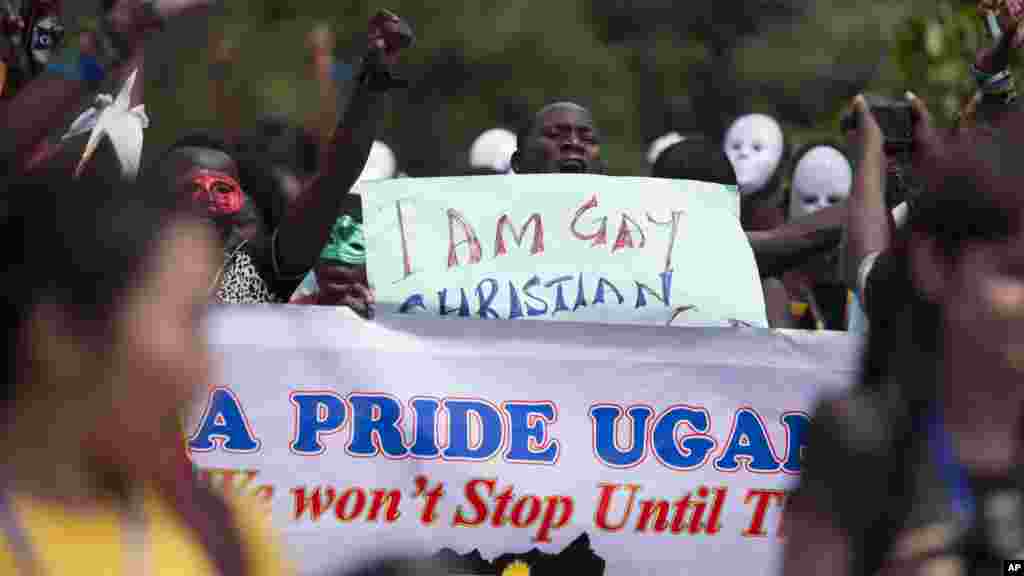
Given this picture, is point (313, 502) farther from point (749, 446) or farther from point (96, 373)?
point (96, 373)

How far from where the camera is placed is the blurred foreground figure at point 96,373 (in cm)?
214

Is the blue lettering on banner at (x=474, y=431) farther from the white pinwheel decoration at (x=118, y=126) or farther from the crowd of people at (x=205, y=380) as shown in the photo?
the crowd of people at (x=205, y=380)

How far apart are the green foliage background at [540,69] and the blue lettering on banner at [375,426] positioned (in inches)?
542

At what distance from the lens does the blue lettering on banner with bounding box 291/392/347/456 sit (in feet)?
14.6

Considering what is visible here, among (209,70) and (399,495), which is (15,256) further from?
(209,70)

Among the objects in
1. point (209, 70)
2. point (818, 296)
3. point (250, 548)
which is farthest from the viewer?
point (209, 70)

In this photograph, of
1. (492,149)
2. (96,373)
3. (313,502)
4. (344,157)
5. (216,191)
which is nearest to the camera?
(96,373)

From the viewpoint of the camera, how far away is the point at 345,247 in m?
4.93

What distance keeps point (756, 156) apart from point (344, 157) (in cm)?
388

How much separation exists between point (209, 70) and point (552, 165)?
543 inches

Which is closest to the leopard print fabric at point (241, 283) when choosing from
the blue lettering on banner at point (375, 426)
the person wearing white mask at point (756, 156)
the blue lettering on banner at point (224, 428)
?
the blue lettering on banner at point (224, 428)

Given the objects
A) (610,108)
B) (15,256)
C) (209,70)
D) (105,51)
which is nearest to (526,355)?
(105,51)

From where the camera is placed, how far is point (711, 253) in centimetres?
473

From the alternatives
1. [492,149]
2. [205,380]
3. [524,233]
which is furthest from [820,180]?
[205,380]
